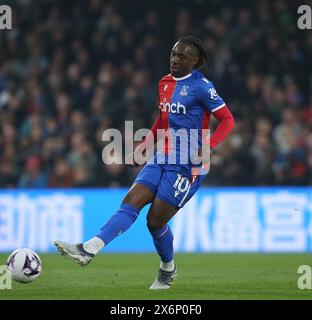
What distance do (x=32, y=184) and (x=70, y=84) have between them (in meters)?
2.71

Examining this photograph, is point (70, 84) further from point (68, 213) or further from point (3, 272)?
point (3, 272)

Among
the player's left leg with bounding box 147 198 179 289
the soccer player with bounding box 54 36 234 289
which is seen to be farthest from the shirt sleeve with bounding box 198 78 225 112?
the player's left leg with bounding box 147 198 179 289

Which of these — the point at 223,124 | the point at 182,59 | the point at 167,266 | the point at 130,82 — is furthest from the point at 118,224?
the point at 130,82

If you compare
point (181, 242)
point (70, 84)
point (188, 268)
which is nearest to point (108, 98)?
point (70, 84)

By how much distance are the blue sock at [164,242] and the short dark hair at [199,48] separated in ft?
5.03

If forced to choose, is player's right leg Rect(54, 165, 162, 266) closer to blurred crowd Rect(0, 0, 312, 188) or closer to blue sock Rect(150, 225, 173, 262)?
blue sock Rect(150, 225, 173, 262)

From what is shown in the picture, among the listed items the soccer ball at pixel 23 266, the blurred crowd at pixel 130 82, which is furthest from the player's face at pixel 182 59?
the blurred crowd at pixel 130 82

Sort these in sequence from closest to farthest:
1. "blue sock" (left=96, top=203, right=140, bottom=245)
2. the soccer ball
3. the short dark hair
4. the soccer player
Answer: "blue sock" (left=96, top=203, right=140, bottom=245) < the soccer player < the soccer ball < the short dark hair

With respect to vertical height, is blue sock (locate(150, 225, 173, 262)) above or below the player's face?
below

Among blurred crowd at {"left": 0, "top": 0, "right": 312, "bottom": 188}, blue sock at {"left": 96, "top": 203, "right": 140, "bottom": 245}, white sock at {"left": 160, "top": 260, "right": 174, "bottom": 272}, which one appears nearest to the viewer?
blue sock at {"left": 96, "top": 203, "right": 140, "bottom": 245}

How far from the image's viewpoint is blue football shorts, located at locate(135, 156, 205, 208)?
8.31 meters

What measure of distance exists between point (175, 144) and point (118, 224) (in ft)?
3.05

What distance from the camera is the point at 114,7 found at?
19.3 metres

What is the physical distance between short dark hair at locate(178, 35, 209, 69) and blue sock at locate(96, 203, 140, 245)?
4.94 feet
